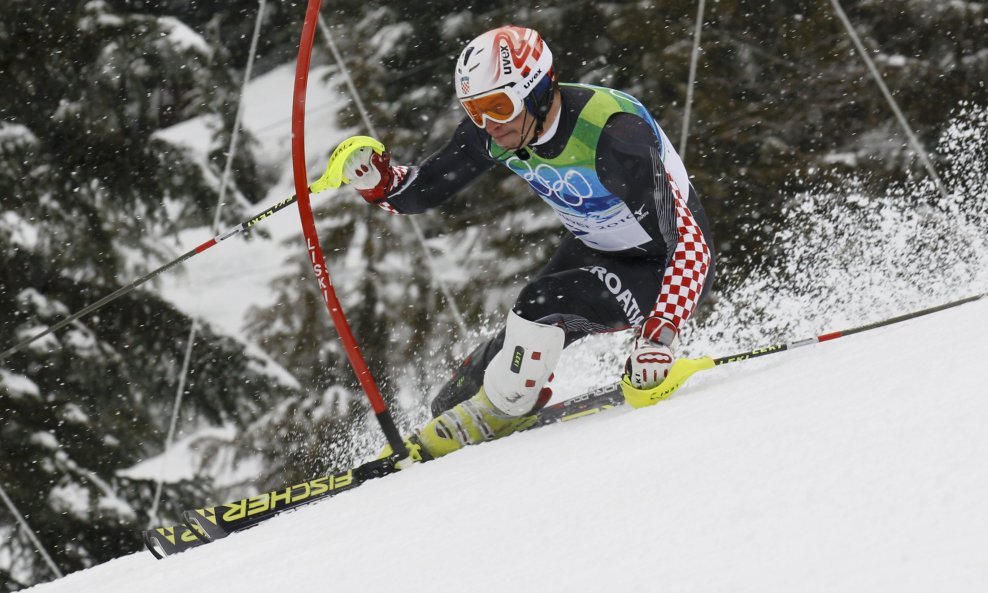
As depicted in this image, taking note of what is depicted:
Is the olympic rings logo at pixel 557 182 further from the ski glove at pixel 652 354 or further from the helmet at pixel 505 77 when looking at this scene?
the ski glove at pixel 652 354

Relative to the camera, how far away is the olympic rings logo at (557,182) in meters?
3.02

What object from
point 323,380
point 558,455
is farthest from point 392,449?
point 323,380

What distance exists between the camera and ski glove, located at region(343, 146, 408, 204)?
129 inches

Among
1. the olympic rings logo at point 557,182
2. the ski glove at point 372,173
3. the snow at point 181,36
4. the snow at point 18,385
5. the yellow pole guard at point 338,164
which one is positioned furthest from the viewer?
the snow at point 181,36

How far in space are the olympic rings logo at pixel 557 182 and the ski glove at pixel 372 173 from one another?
1.45ft

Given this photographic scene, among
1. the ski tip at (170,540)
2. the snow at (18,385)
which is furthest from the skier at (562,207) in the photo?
the snow at (18,385)

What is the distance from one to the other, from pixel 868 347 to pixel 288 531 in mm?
1563

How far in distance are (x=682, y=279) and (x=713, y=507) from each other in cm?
141

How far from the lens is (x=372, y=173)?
10.9ft

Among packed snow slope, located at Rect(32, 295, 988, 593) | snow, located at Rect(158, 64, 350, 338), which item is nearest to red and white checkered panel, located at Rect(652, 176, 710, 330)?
packed snow slope, located at Rect(32, 295, 988, 593)

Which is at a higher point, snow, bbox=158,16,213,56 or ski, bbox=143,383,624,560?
ski, bbox=143,383,624,560

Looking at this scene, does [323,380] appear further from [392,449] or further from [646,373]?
[646,373]

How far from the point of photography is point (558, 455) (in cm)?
229

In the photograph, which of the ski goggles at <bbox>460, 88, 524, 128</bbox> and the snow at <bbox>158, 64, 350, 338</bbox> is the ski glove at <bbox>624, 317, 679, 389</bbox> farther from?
the snow at <bbox>158, 64, 350, 338</bbox>
